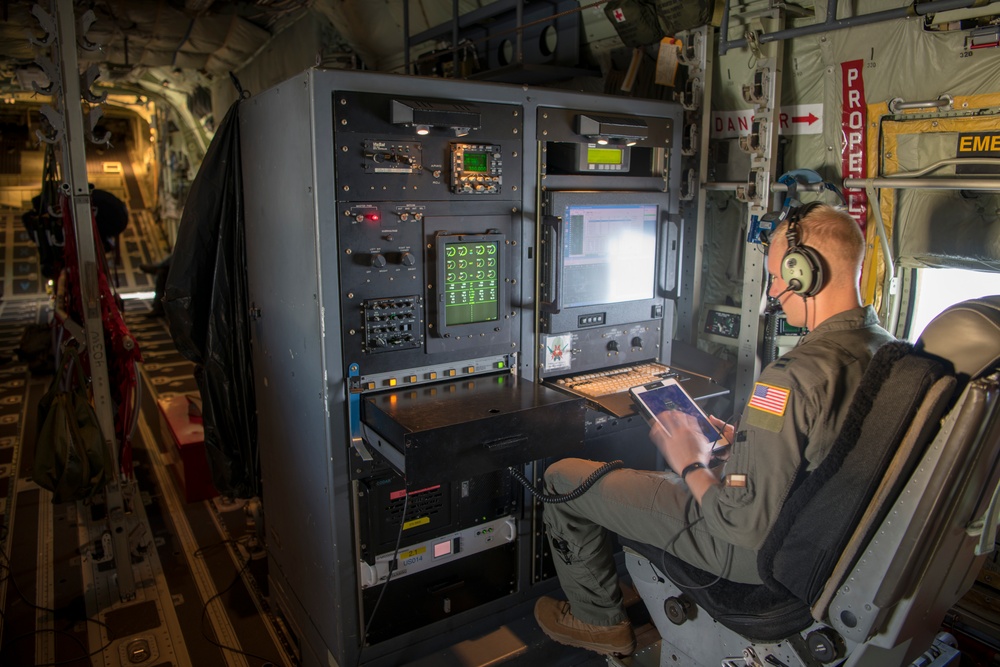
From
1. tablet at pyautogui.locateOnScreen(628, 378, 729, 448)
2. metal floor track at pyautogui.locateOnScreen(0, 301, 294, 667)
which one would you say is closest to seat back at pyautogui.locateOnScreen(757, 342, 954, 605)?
tablet at pyautogui.locateOnScreen(628, 378, 729, 448)

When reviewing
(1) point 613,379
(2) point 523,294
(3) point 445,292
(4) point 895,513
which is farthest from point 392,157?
(4) point 895,513

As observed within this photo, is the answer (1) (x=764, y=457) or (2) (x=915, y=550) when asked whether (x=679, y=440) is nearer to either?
(1) (x=764, y=457)

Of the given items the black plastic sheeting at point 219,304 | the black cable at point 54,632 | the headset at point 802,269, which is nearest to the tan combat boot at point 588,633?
the headset at point 802,269

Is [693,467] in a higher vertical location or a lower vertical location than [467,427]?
lower

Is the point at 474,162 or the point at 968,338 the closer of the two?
the point at 968,338

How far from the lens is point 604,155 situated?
268 centimetres

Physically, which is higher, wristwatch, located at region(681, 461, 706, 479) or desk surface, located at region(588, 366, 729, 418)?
desk surface, located at region(588, 366, 729, 418)

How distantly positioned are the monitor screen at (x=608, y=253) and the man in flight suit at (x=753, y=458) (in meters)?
0.67

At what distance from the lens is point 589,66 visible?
3.80 m

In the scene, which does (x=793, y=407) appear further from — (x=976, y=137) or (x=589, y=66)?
(x=589, y=66)

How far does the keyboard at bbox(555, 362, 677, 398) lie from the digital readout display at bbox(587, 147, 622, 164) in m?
0.81

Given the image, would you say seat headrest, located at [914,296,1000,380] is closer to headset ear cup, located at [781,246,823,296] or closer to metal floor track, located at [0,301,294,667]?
headset ear cup, located at [781,246,823,296]

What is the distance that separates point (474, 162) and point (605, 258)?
0.66 meters

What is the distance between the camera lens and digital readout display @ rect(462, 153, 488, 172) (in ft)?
7.64
